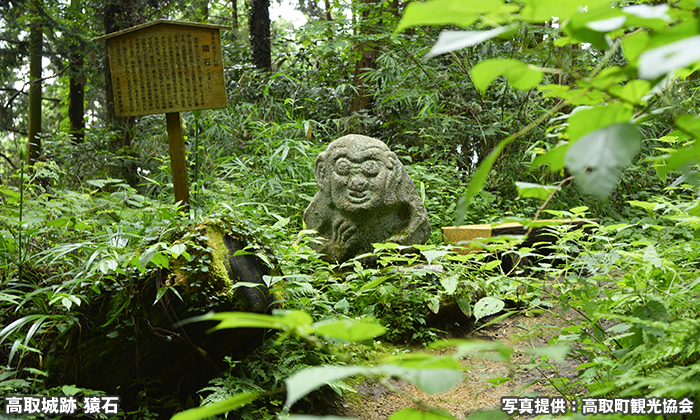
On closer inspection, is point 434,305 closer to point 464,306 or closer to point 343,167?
point 464,306

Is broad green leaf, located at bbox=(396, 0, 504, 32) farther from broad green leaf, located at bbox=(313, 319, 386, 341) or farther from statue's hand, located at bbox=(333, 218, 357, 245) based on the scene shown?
statue's hand, located at bbox=(333, 218, 357, 245)

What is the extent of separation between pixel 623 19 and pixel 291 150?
19.3 ft

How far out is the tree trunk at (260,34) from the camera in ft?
28.7

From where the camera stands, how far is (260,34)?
8.74 meters

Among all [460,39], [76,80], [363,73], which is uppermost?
[76,80]

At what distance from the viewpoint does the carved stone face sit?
14.3ft

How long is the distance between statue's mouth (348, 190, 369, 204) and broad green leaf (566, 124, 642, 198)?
391 centimetres

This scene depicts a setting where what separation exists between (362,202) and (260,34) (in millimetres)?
5653

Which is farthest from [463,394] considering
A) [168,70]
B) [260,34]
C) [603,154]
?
[260,34]

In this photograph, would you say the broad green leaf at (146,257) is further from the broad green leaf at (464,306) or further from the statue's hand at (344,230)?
the statue's hand at (344,230)

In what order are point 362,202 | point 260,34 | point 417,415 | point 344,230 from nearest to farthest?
point 417,415
point 362,202
point 344,230
point 260,34

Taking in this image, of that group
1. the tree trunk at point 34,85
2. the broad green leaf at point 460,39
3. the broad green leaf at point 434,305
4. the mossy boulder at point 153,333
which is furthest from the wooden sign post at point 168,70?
the tree trunk at point 34,85

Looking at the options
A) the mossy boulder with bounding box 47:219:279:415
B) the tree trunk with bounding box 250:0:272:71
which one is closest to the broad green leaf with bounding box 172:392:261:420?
the mossy boulder with bounding box 47:219:279:415

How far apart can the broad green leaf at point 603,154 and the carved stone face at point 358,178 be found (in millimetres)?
3900
